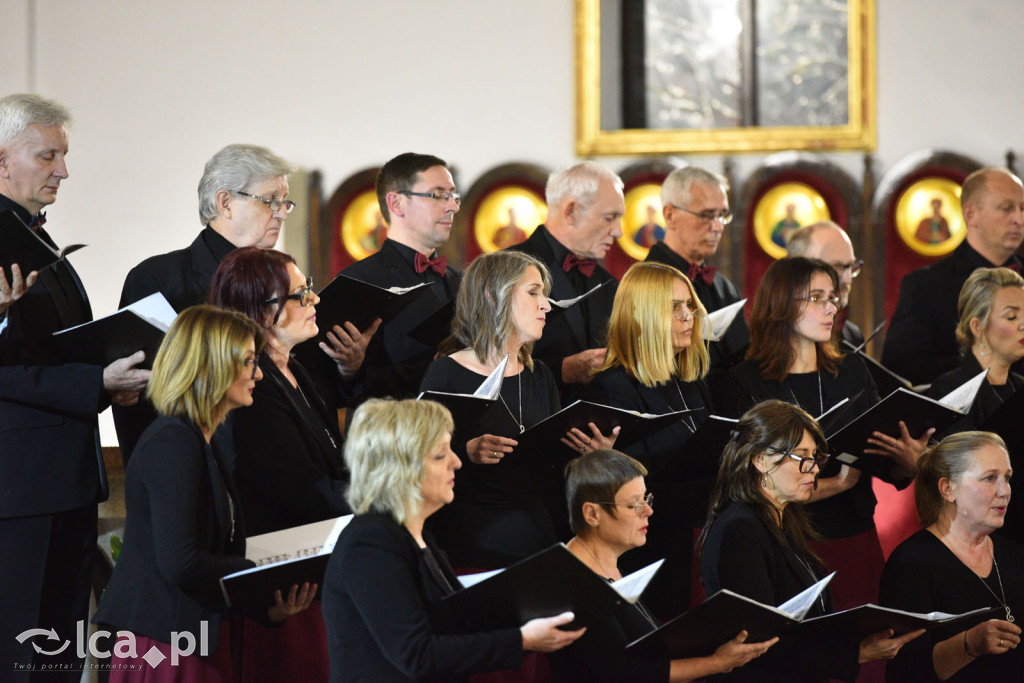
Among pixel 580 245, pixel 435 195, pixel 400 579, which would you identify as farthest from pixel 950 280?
pixel 400 579

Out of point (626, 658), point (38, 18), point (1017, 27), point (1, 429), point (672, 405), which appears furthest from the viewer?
point (38, 18)

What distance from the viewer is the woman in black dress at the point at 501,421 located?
3.45m

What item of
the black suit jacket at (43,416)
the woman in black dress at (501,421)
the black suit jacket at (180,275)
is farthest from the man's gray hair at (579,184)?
the black suit jacket at (43,416)

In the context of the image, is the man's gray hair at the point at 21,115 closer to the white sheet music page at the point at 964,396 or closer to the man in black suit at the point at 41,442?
the man in black suit at the point at 41,442

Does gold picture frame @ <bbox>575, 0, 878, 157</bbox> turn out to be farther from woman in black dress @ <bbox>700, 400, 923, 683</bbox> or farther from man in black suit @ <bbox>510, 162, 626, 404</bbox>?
woman in black dress @ <bbox>700, 400, 923, 683</bbox>

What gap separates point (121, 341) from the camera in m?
3.14

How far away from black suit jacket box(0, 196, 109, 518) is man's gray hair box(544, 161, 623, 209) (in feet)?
6.94

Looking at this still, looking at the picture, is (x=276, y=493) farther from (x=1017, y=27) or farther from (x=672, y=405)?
(x=1017, y=27)

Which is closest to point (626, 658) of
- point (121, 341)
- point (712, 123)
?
point (121, 341)

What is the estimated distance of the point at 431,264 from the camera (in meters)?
4.38

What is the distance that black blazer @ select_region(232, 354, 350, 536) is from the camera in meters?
3.09

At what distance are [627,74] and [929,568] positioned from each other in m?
5.16

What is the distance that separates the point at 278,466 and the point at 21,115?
4.42 ft

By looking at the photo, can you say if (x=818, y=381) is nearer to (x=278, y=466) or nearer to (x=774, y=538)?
(x=774, y=538)
